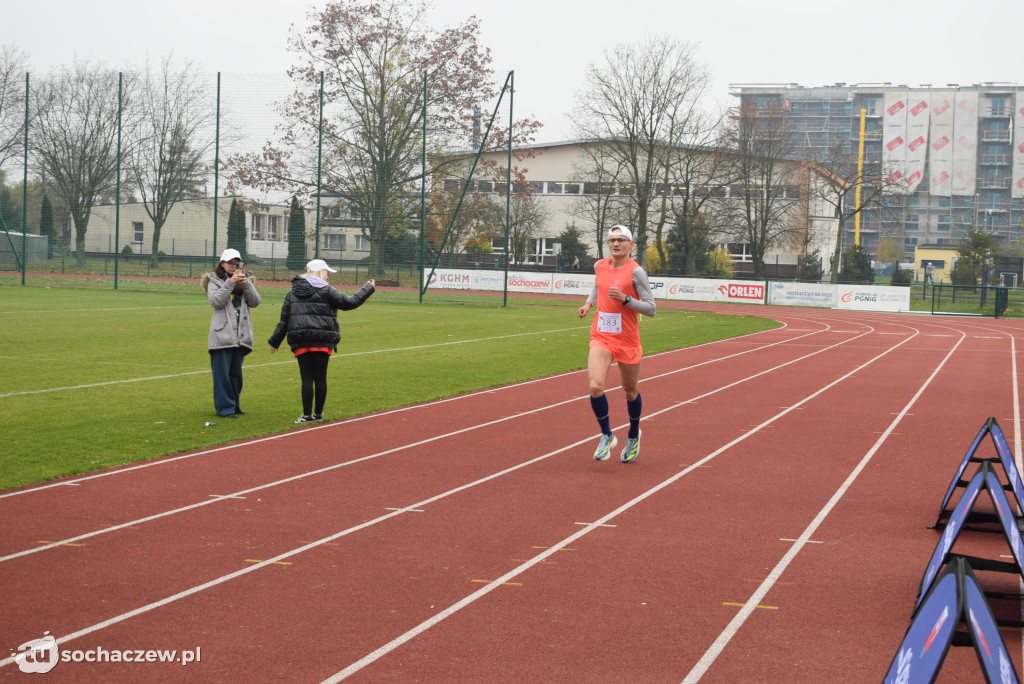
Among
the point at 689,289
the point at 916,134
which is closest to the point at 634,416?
→ the point at 689,289

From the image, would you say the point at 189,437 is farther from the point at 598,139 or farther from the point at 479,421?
the point at 598,139

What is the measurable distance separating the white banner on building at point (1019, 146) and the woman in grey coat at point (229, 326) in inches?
4105

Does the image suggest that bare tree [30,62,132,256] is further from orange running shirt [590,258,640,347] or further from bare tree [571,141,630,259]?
orange running shirt [590,258,640,347]

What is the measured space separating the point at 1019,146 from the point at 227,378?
10544cm

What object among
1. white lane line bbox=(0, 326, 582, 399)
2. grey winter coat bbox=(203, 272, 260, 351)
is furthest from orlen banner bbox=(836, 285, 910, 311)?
grey winter coat bbox=(203, 272, 260, 351)

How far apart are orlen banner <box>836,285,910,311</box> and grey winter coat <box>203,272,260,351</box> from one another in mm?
39958

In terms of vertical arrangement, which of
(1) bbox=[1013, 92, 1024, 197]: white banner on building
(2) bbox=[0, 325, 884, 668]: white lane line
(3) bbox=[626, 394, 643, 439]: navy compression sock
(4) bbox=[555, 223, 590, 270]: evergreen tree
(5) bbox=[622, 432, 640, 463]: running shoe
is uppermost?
(1) bbox=[1013, 92, 1024, 197]: white banner on building

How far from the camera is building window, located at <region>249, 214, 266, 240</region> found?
1527 inches

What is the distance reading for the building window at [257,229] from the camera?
38781mm

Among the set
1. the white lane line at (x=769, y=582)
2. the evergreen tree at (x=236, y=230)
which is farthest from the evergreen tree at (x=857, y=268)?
the white lane line at (x=769, y=582)

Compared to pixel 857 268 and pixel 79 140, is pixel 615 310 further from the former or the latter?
pixel 857 268

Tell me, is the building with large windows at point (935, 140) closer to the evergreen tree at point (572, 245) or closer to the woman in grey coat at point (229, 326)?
the evergreen tree at point (572, 245)

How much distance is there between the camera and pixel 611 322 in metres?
8.86

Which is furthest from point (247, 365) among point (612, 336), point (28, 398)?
point (612, 336)
